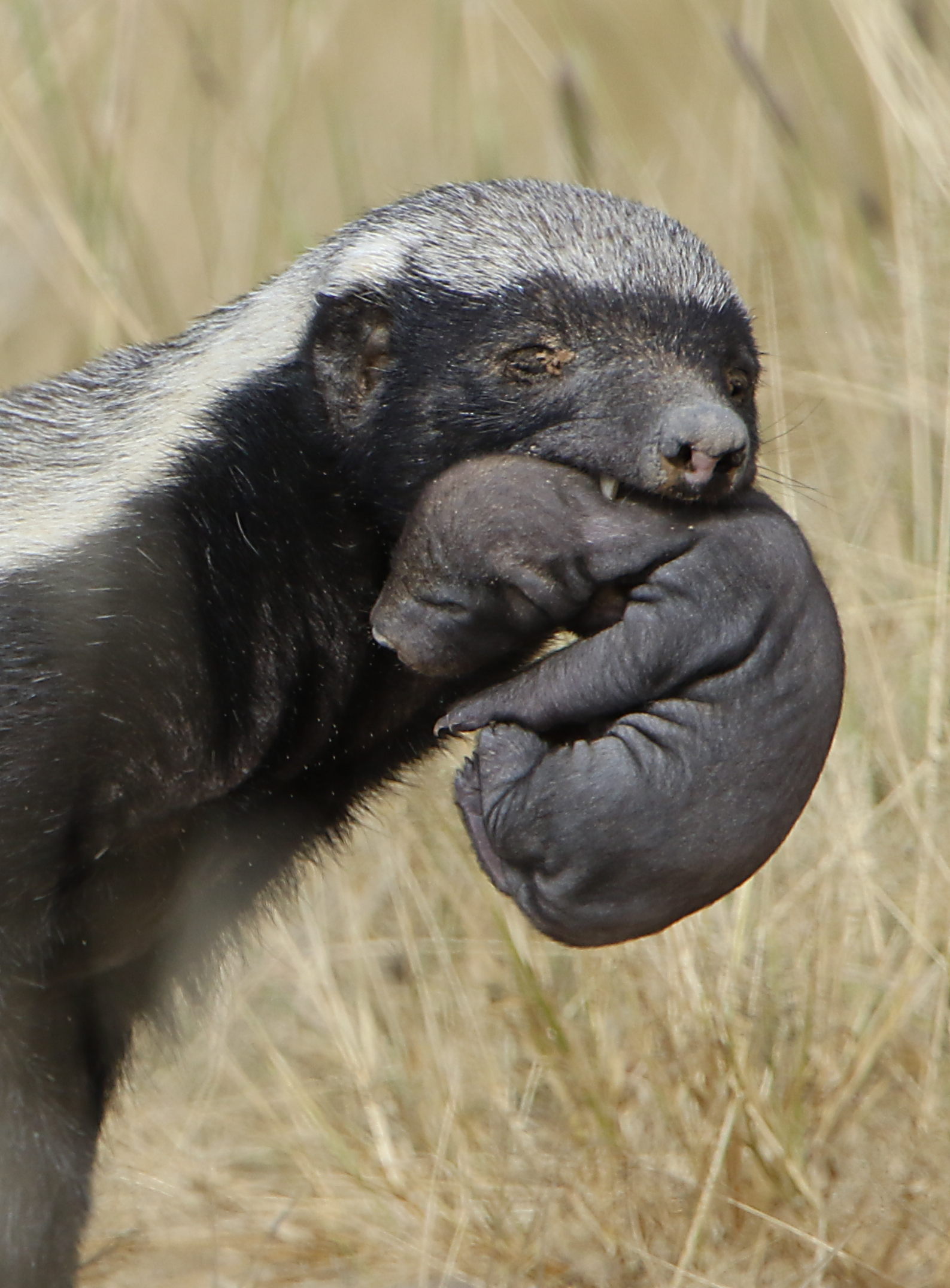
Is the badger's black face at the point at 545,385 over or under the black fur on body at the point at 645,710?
over

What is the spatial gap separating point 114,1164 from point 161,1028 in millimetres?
744

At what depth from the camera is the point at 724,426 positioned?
2875 millimetres

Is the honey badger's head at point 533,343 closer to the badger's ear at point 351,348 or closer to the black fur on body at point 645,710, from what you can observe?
the badger's ear at point 351,348

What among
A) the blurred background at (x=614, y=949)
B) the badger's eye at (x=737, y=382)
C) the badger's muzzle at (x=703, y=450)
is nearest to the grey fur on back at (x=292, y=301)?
the badger's eye at (x=737, y=382)

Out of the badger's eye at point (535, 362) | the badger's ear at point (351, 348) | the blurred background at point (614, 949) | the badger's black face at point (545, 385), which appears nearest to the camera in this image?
the badger's black face at point (545, 385)

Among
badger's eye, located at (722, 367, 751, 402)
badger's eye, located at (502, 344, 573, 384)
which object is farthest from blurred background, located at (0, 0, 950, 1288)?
badger's eye, located at (502, 344, 573, 384)

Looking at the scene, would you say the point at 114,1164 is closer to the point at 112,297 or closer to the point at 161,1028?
the point at 161,1028

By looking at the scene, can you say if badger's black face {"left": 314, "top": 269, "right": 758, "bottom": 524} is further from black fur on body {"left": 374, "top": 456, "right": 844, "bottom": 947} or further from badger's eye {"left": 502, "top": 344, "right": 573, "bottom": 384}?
black fur on body {"left": 374, "top": 456, "right": 844, "bottom": 947}

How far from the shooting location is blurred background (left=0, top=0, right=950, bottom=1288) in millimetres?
3977

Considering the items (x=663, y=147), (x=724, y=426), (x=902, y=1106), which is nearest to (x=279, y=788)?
(x=724, y=426)

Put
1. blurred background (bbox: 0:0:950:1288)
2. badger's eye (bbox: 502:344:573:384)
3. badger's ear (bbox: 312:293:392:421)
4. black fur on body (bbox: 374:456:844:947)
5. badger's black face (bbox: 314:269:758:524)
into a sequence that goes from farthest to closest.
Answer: blurred background (bbox: 0:0:950:1288) → badger's ear (bbox: 312:293:392:421) → badger's eye (bbox: 502:344:573:384) → badger's black face (bbox: 314:269:758:524) → black fur on body (bbox: 374:456:844:947)

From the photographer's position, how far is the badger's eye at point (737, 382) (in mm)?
3260

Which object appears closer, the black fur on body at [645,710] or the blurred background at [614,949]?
the black fur on body at [645,710]

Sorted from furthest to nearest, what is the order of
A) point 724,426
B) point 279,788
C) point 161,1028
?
1. point 161,1028
2. point 279,788
3. point 724,426
